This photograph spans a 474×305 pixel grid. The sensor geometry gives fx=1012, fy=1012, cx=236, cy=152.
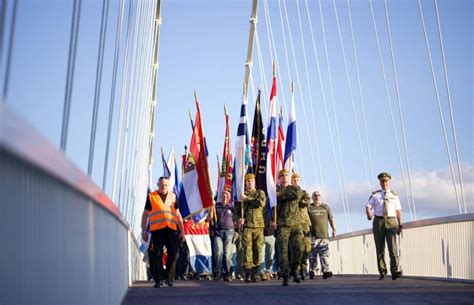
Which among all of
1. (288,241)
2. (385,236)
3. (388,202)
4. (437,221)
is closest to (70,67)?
(288,241)

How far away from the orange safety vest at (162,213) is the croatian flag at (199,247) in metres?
8.71

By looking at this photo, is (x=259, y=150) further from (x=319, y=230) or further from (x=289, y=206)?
(x=289, y=206)

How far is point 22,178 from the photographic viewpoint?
368 cm

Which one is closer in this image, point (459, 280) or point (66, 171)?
point (66, 171)

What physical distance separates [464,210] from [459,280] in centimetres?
226

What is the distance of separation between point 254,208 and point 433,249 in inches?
121

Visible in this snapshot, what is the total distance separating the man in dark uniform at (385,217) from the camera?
58.2 feet

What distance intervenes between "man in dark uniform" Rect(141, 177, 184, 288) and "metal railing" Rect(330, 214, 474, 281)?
13.7 feet

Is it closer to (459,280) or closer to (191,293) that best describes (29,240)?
(191,293)

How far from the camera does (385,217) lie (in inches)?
702

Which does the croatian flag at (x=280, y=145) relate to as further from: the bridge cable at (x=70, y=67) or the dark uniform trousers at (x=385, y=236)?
the bridge cable at (x=70, y=67)

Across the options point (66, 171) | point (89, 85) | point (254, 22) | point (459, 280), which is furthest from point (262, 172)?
point (254, 22)

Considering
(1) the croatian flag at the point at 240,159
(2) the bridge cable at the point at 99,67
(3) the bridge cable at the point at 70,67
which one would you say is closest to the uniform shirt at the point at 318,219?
(1) the croatian flag at the point at 240,159

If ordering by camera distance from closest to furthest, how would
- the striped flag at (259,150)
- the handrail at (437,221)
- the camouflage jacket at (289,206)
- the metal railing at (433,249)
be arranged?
1. the handrail at (437,221)
2. the metal railing at (433,249)
3. the camouflage jacket at (289,206)
4. the striped flag at (259,150)
